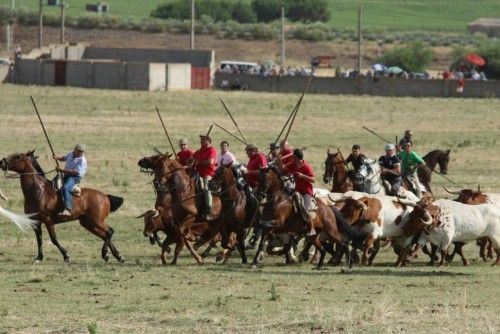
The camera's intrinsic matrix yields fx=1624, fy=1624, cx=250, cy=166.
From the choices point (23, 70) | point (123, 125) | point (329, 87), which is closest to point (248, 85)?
point (329, 87)

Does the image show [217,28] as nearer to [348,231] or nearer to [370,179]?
[370,179]

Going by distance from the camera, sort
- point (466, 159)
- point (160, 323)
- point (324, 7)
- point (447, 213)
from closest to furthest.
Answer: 1. point (160, 323)
2. point (447, 213)
3. point (466, 159)
4. point (324, 7)

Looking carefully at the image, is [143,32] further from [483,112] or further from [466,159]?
[466,159]

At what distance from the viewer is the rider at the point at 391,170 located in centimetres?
2880

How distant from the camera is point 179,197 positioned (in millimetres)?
26578

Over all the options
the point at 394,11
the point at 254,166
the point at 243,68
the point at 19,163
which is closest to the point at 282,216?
the point at 254,166

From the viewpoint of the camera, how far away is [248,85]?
93.2 metres

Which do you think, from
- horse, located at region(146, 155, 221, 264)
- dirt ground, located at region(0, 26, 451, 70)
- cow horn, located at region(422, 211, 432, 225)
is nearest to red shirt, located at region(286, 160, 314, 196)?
horse, located at region(146, 155, 221, 264)

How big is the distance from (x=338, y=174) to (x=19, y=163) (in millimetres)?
5991

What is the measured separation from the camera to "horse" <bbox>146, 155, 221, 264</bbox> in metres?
26.3

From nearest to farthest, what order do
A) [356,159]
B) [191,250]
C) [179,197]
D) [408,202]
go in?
1. [191,250]
2. [179,197]
3. [408,202]
4. [356,159]

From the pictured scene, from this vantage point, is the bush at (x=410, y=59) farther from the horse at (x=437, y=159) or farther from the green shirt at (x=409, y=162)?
the green shirt at (x=409, y=162)

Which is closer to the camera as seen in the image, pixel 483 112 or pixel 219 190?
pixel 219 190

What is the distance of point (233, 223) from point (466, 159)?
23400 millimetres
